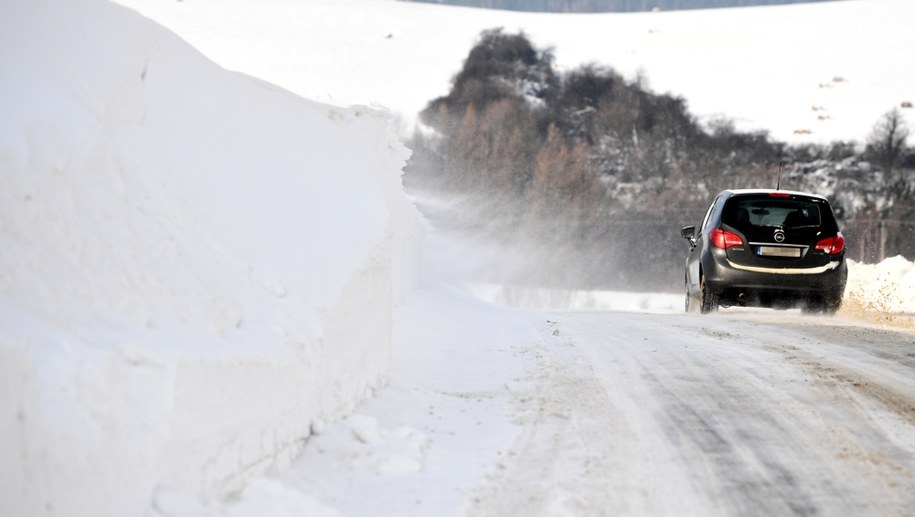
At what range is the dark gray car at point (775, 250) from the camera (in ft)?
47.7

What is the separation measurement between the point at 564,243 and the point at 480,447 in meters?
55.2

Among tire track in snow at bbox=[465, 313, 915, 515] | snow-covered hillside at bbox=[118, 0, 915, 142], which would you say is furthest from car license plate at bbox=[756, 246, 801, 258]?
snow-covered hillside at bbox=[118, 0, 915, 142]

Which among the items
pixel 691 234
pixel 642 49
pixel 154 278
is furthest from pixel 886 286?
pixel 642 49

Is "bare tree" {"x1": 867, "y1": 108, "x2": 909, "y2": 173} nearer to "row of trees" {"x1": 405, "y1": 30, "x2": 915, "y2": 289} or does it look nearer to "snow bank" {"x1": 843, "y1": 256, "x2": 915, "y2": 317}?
"row of trees" {"x1": 405, "y1": 30, "x2": 915, "y2": 289}

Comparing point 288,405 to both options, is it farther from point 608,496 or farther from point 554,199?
point 554,199

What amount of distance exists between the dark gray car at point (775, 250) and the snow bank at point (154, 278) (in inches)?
294

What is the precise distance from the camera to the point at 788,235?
14531 mm

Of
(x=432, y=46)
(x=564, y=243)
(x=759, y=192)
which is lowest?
(x=564, y=243)

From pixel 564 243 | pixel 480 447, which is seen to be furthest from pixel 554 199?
pixel 480 447

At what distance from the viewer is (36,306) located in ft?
15.4

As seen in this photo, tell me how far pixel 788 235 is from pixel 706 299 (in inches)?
59.7

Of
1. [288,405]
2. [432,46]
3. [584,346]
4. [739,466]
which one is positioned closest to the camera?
[288,405]

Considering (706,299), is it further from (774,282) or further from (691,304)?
(691,304)

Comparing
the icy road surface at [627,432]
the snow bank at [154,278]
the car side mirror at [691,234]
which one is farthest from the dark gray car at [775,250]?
the snow bank at [154,278]
